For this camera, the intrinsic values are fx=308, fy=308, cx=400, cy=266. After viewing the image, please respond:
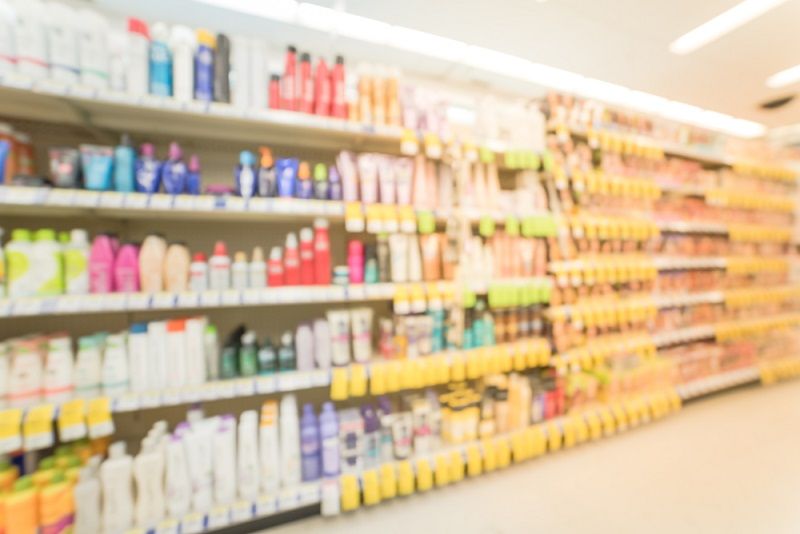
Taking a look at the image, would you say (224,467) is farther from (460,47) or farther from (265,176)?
(460,47)

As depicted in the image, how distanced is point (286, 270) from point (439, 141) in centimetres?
104

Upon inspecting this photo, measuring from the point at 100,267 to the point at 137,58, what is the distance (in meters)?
0.84

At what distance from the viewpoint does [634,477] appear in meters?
1.73

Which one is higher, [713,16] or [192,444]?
[713,16]

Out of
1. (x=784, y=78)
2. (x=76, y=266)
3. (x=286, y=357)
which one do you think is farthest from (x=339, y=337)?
(x=784, y=78)

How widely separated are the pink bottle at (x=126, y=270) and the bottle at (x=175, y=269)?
105 millimetres

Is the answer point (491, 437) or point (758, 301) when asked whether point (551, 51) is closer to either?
point (491, 437)

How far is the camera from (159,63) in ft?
4.12

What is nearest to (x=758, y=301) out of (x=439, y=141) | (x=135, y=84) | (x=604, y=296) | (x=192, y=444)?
(x=604, y=296)

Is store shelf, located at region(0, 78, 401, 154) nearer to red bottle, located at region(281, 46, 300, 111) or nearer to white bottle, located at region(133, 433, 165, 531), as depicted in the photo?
red bottle, located at region(281, 46, 300, 111)

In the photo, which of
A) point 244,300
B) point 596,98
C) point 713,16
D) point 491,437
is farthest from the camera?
point 596,98

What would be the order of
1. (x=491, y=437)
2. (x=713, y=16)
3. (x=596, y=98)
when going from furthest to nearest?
(x=596, y=98)
(x=713, y=16)
(x=491, y=437)

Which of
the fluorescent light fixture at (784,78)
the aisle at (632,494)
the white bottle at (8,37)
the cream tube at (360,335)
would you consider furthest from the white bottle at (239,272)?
the fluorescent light fixture at (784,78)

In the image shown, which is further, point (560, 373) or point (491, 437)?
point (560, 373)
